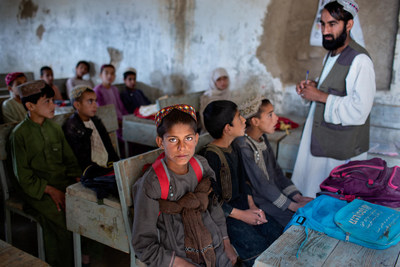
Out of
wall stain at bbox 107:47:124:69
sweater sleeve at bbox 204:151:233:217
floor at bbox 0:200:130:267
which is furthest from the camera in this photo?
wall stain at bbox 107:47:124:69

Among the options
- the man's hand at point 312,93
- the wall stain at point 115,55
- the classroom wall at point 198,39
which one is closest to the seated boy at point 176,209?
the man's hand at point 312,93

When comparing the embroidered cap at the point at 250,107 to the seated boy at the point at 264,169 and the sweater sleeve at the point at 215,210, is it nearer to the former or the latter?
the seated boy at the point at 264,169

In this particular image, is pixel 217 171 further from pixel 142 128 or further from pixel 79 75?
pixel 79 75

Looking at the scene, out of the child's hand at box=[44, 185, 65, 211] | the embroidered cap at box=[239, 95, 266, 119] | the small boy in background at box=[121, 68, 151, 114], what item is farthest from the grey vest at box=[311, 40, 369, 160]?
the small boy in background at box=[121, 68, 151, 114]

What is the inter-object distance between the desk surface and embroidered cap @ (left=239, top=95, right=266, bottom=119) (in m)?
1.13

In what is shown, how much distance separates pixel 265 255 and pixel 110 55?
591 centimetres

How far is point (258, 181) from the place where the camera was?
2.26 meters

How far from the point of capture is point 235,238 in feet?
6.36

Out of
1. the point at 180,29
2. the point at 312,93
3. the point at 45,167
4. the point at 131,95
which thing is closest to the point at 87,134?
the point at 45,167

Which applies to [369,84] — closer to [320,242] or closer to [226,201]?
[226,201]

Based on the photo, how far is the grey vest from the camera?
7.87 feet

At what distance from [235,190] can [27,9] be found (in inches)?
305

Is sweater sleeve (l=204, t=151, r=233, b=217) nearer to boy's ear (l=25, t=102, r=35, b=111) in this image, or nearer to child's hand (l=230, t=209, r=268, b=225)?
child's hand (l=230, t=209, r=268, b=225)

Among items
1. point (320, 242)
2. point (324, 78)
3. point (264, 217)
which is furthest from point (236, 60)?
point (320, 242)
